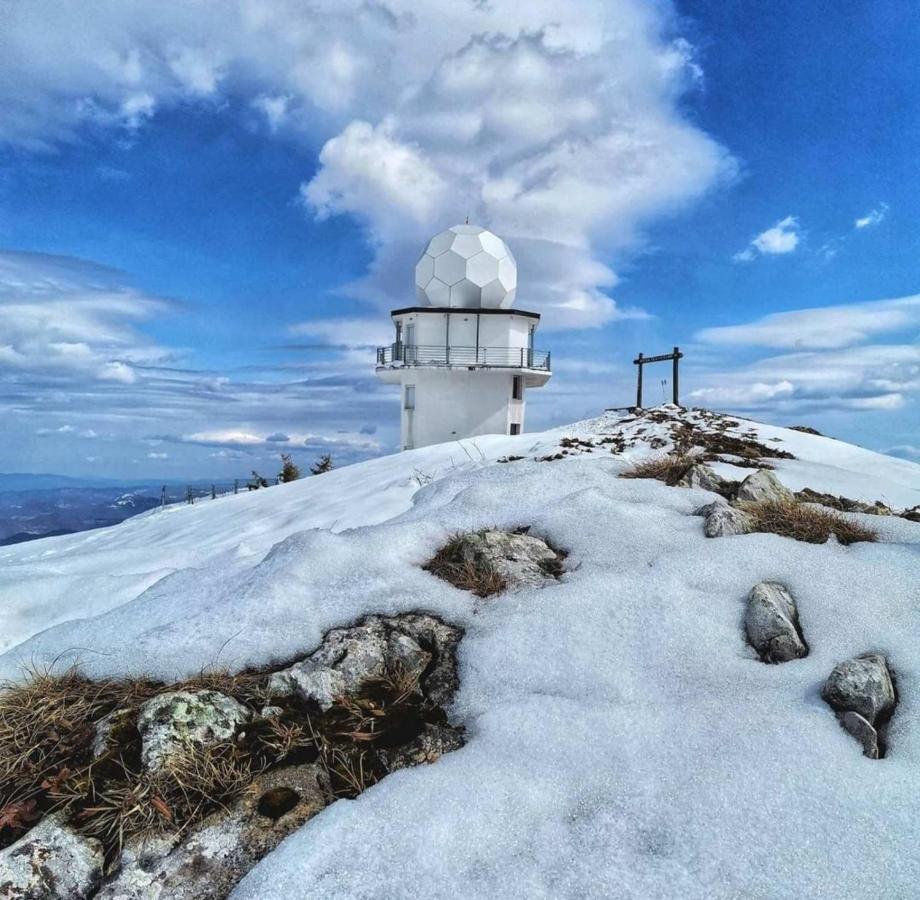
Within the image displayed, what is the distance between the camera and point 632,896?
2.60 m

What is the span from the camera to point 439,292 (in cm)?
3244

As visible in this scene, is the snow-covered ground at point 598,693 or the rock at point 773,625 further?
the rock at point 773,625

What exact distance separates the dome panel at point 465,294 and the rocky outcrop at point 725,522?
91.4ft

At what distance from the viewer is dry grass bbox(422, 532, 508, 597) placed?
4.93 metres

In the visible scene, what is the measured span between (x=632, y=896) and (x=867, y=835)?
110 cm

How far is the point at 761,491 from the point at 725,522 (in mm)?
1461

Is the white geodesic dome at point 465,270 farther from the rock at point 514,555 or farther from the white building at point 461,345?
the rock at point 514,555

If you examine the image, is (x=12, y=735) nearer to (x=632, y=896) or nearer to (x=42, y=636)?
(x=42, y=636)

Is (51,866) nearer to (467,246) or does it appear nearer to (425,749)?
(425,749)

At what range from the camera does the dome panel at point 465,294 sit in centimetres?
3219

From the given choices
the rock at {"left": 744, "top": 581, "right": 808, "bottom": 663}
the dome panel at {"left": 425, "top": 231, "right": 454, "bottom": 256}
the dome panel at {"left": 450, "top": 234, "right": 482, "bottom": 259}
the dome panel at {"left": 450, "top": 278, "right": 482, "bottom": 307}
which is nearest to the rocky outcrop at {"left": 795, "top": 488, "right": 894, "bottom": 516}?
the rock at {"left": 744, "top": 581, "right": 808, "bottom": 663}

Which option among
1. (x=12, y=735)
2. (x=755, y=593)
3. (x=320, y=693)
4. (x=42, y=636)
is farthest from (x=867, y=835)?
(x=42, y=636)

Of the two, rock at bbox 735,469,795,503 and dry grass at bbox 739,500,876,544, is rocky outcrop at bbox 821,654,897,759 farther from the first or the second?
rock at bbox 735,469,795,503

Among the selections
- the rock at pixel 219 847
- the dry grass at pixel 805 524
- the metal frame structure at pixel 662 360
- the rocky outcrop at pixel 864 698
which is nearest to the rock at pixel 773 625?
the rocky outcrop at pixel 864 698
